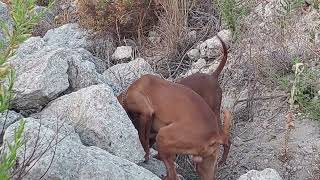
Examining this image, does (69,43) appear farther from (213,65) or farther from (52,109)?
(52,109)

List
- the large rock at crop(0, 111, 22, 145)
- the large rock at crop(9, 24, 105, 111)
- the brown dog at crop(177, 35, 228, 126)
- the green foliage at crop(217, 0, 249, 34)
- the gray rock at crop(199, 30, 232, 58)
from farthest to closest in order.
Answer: the gray rock at crop(199, 30, 232, 58), the green foliage at crop(217, 0, 249, 34), the brown dog at crop(177, 35, 228, 126), the large rock at crop(9, 24, 105, 111), the large rock at crop(0, 111, 22, 145)

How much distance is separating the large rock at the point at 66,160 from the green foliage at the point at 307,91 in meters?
1.66

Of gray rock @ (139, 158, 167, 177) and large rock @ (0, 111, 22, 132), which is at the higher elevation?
large rock @ (0, 111, 22, 132)

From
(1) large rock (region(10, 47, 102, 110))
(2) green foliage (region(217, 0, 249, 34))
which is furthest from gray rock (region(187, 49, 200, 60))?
(1) large rock (region(10, 47, 102, 110))

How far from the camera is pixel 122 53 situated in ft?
22.4

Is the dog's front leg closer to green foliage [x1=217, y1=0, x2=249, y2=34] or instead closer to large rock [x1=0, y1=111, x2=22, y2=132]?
large rock [x1=0, y1=111, x2=22, y2=132]

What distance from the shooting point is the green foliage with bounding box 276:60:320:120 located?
498 cm

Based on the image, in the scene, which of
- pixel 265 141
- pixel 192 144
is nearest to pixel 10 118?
pixel 192 144

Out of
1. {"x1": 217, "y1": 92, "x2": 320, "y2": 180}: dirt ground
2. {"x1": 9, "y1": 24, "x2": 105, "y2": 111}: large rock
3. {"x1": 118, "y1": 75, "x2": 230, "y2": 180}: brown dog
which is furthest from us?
{"x1": 217, "y1": 92, "x2": 320, "y2": 180}: dirt ground

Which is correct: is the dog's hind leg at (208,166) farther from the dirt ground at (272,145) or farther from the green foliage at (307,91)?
the green foliage at (307,91)

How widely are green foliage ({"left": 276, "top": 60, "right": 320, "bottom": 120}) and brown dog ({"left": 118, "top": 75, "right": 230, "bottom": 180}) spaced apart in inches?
33.0

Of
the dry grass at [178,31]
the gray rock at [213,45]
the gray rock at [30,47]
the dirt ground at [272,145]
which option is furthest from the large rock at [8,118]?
the gray rock at [213,45]

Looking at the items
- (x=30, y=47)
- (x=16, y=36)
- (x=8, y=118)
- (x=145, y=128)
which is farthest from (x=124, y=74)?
(x=16, y=36)

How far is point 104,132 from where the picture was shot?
4246 millimetres
